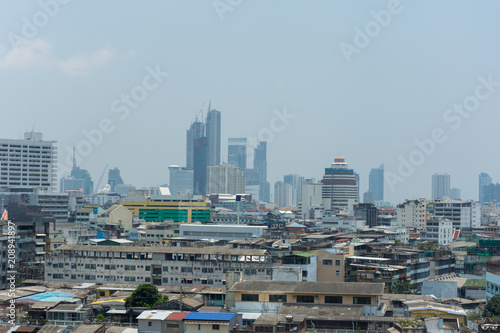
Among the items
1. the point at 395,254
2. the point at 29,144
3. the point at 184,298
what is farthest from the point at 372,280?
the point at 29,144

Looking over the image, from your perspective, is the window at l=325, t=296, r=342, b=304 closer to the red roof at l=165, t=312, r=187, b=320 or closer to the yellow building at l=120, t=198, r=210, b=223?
the red roof at l=165, t=312, r=187, b=320

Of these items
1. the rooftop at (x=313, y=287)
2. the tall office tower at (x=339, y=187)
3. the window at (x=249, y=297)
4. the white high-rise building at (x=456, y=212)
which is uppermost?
the tall office tower at (x=339, y=187)

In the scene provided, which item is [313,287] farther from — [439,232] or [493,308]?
[439,232]

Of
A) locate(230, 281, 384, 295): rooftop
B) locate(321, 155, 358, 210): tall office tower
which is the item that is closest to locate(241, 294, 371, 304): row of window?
locate(230, 281, 384, 295): rooftop

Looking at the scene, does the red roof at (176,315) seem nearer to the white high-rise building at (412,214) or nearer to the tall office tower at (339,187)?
the white high-rise building at (412,214)

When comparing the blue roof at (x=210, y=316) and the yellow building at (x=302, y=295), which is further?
the yellow building at (x=302, y=295)

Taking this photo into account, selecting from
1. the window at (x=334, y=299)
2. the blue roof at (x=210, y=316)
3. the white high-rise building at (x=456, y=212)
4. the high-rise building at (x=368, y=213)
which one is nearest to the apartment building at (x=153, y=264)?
the window at (x=334, y=299)
